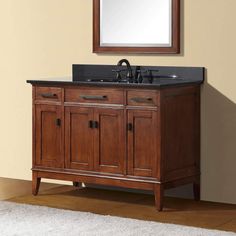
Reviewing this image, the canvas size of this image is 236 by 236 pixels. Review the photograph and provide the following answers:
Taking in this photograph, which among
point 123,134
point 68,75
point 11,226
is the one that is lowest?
point 11,226

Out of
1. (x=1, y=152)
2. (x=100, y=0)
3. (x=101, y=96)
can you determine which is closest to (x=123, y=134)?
Answer: (x=101, y=96)

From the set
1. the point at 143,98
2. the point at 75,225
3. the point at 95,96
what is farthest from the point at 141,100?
the point at 75,225

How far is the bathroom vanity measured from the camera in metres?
5.62

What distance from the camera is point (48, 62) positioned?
6.71 meters

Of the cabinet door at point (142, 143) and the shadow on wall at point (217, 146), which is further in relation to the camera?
A: the shadow on wall at point (217, 146)

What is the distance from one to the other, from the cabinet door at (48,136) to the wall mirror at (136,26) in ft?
2.24

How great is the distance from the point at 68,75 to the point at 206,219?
73.5 inches

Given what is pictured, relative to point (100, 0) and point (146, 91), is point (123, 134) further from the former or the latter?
point (100, 0)

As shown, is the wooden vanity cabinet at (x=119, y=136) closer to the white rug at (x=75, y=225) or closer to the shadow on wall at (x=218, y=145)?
the shadow on wall at (x=218, y=145)

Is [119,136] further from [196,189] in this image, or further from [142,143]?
[196,189]

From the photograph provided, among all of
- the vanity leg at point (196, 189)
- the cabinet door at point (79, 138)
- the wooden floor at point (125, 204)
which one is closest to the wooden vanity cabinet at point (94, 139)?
the cabinet door at point (79, 138)

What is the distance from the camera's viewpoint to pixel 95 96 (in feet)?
19.1

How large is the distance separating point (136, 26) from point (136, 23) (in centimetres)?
2

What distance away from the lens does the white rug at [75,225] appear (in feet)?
16.2
